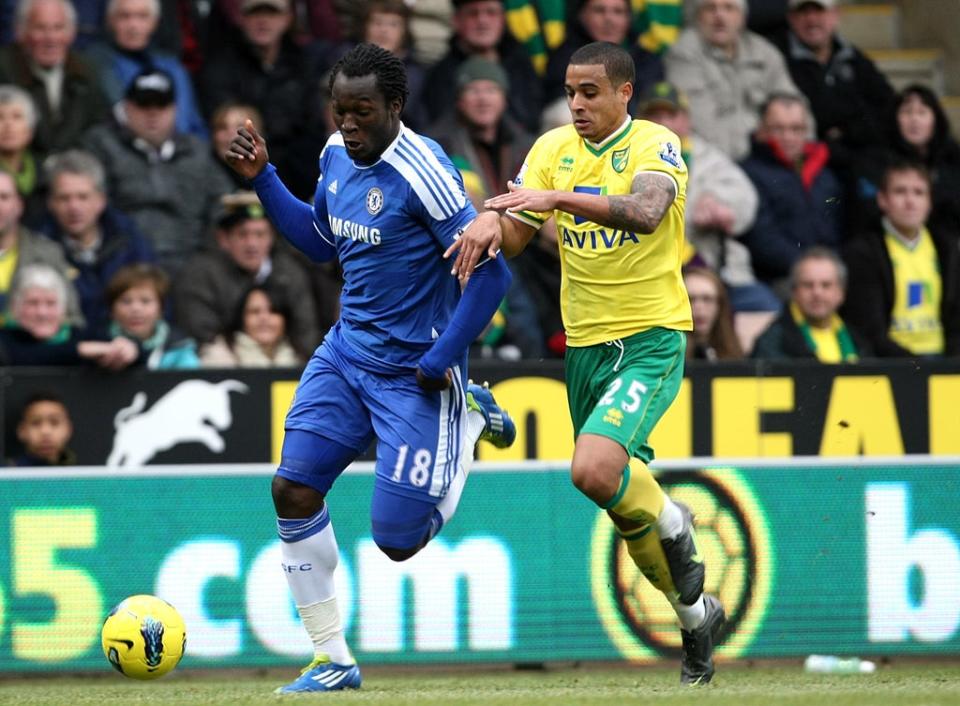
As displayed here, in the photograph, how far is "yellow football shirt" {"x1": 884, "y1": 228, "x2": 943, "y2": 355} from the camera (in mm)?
11297

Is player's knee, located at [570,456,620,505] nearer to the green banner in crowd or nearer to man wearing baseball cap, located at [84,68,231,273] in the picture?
the green banner in crowd

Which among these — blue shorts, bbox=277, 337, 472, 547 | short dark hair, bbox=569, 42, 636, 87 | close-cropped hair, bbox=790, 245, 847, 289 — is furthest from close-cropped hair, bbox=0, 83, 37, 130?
close-cropped hair, bbox=790, 245, 847, 289

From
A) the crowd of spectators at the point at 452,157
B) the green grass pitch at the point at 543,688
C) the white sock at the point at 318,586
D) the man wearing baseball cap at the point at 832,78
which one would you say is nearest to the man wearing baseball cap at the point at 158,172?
the crowd of spectators at the point at 452,157

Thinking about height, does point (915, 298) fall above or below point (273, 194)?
below

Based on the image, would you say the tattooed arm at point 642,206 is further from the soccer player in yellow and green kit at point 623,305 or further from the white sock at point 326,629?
the white sock at point 326,629

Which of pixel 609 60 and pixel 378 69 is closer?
pixel 378 69

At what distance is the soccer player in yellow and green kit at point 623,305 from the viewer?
7.07 meters

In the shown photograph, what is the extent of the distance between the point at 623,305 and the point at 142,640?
235 cm

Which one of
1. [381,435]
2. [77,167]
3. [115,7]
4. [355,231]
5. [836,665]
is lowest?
[836,665]

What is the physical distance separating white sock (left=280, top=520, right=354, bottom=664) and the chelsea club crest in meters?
1.28

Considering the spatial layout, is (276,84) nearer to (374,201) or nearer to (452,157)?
(452,157)

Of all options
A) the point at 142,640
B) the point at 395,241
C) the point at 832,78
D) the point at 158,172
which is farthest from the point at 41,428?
the point at 832,78

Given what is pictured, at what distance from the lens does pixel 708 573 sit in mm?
9289

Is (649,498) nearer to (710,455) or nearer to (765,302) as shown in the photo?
(710,455)
